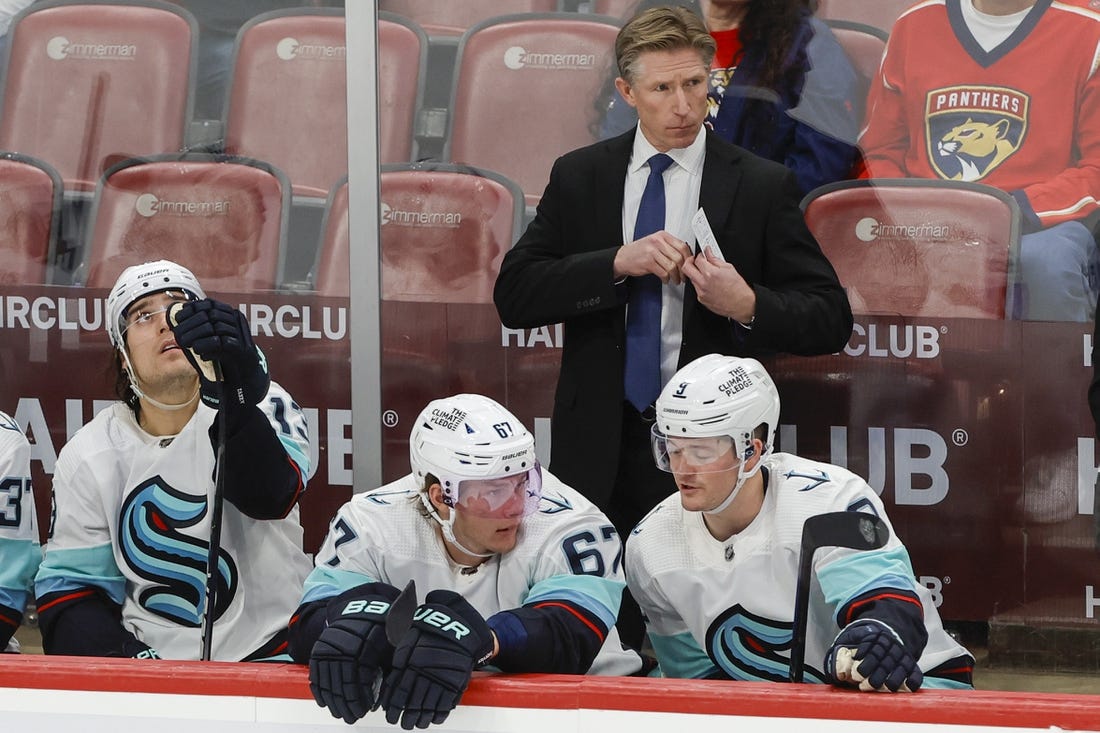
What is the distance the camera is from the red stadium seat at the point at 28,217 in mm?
3420

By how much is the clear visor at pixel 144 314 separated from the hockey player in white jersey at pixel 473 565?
561 mm

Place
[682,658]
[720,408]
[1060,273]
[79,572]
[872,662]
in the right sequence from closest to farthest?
[872,662] < [720,408] < [682,658] < [79,572] < [1060,273]

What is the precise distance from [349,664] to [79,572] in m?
0.89

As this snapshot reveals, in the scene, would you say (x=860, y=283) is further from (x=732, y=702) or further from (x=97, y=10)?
(x=97, y=10)

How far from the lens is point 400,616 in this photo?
6.11ft

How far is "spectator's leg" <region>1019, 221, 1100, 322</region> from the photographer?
301 centimetres

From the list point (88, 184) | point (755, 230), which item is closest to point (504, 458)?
point (755, 230)

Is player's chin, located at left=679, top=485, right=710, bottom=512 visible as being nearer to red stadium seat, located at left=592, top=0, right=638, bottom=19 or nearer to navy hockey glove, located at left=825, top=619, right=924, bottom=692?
navy hockey glove, located at left=825, top=619, right=924, bottom=692

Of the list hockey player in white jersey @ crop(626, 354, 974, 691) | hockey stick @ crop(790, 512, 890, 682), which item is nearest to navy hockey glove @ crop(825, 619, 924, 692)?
hockey stick @ crop(790, 512, 890, 682)

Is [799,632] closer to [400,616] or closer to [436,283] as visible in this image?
[400,616]

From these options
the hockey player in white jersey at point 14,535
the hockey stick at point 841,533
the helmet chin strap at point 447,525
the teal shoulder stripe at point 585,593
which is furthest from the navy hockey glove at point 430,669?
the hockey player in white jersey at point 14,535

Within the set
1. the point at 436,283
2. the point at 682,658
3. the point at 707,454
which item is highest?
the point at 436,283

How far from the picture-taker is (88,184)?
342 centimetres

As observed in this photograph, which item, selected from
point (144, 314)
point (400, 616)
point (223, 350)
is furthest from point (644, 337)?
point (400, 616)
